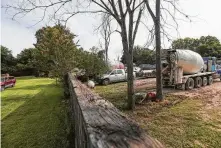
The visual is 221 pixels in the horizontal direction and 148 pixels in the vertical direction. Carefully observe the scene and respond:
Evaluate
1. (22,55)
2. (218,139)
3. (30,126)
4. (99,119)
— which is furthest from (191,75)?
(22,55)

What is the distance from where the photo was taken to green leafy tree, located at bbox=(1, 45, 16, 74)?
193 feet

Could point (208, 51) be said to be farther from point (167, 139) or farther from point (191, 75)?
point (167, 139)

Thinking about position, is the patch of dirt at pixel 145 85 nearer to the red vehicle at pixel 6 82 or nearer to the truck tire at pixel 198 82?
the truck tire at pixel 198 82

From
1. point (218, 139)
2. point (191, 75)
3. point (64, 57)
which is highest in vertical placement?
point (64, 57)

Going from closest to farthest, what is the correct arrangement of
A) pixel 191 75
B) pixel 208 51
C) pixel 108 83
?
pixel 191 75 < pixel 108 83 < pixel 208 51

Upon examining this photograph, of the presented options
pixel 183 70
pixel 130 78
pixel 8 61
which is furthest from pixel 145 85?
pixel 8 61

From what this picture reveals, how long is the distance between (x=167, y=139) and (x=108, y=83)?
18917mm

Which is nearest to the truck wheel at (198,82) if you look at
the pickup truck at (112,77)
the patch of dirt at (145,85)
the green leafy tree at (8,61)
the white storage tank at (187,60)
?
the white storage tank at (187,60)

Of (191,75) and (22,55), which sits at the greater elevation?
(22,55)

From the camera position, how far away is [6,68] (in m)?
58.2

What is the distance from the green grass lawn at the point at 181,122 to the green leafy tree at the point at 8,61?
5377 cm

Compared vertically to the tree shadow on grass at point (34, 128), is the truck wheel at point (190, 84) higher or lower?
higher

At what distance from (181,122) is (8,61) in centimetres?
6166

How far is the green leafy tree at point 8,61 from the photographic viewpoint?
58.9 meters
